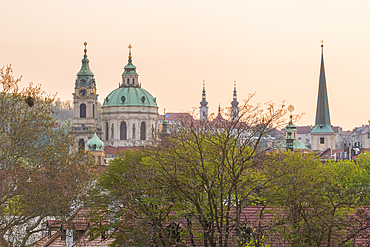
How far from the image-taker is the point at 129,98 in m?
155

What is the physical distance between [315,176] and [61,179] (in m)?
12.2

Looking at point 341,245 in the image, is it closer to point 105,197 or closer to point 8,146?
point 105,197

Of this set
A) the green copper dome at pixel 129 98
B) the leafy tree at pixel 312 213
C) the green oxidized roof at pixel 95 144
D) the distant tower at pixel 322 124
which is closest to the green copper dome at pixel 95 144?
the green oxidized roof at pixel 95 144

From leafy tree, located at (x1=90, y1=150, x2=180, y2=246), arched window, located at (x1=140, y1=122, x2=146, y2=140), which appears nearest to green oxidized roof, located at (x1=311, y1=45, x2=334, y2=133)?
arched window, located at (x1=140, y1=122, x2=146, y2=140)

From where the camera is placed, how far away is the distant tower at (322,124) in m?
149

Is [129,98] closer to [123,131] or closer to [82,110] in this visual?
[123,131]

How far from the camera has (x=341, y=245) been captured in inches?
1002

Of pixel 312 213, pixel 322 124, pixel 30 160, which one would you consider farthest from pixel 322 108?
pixel 312 213

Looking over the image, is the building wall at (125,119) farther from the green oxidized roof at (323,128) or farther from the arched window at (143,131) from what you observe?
the green oxidized roof at (323,128)

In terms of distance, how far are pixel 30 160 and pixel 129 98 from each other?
123534 millimetres

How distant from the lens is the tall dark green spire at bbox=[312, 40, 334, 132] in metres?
149

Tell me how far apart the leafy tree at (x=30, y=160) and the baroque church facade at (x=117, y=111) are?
116471 mm

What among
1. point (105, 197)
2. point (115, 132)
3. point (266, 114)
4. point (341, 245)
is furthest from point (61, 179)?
point (115, 132)

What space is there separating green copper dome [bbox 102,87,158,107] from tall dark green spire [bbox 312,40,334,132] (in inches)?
1402
